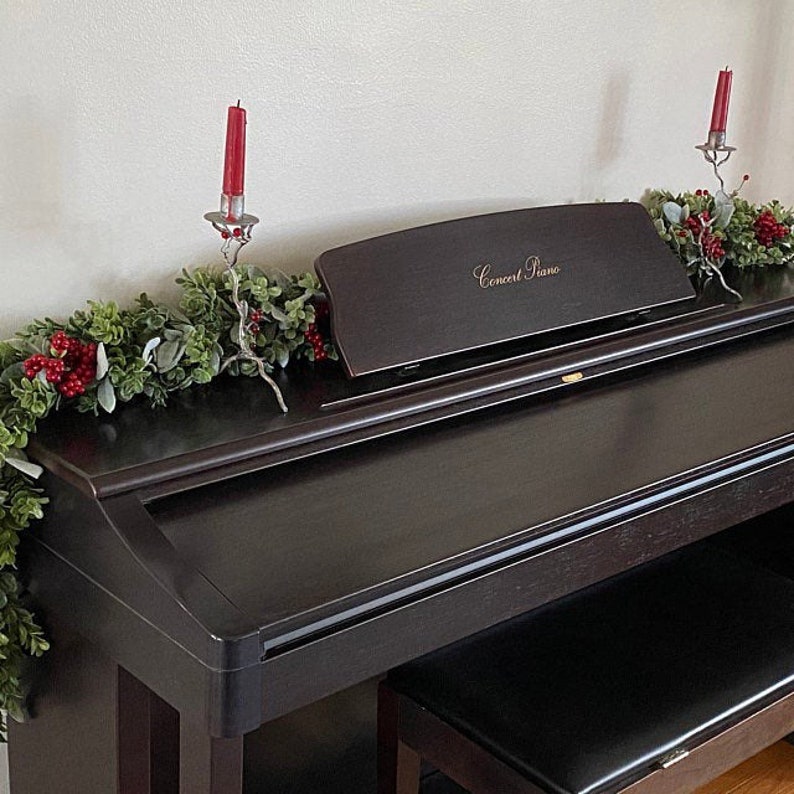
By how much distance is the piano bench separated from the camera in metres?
1.61

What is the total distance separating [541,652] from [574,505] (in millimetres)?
357

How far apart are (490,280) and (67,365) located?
0.63 meters

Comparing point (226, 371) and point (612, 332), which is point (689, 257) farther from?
point (226, 371)

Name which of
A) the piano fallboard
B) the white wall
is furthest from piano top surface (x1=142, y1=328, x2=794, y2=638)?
the white wall

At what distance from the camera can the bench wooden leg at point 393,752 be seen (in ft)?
5.69

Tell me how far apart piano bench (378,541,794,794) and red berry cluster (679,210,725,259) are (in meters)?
0.62

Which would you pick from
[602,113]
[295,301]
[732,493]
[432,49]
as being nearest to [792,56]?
[602,113]

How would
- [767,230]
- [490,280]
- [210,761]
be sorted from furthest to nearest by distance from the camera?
[767,230], [490,280], [210,761]

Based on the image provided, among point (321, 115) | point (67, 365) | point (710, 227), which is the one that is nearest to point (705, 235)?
point (710, 227)

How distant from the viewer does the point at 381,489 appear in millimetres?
1511

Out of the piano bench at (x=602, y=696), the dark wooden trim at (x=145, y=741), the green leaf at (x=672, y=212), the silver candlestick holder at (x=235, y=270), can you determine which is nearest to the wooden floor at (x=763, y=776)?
the piano bench at (x=602, y=696)

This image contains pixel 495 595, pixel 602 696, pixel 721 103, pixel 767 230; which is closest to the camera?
pixel 495 595

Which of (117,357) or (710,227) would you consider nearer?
(117,357)

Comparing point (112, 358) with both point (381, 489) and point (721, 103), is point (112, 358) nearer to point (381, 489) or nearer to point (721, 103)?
point (381, 489)
